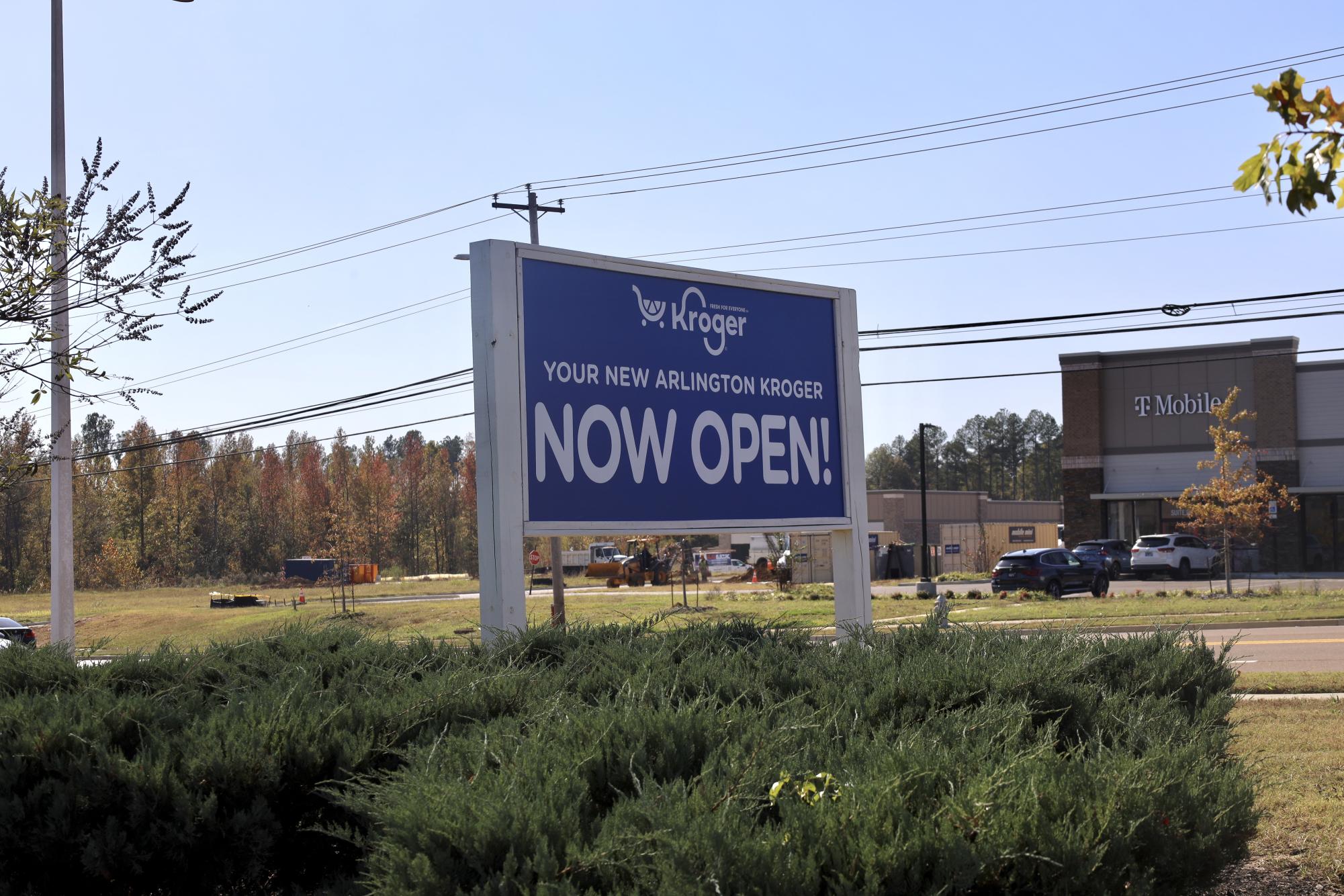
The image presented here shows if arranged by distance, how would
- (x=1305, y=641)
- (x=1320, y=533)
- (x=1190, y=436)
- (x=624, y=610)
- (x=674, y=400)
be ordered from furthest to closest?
(x=1190, y=436), (x=1320, y=533), (x=624, y=610), (x=1305, y=641), (x=674, y=400)

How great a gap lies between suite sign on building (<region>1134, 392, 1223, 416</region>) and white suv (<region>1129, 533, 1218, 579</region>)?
25.2 feet

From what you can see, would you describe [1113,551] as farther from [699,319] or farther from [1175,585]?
[699,319]

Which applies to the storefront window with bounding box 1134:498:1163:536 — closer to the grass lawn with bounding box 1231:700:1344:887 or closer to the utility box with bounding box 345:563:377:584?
the utility box with bounding box 345:563:377:584

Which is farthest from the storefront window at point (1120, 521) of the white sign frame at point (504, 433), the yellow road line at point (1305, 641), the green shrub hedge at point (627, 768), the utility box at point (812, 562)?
the green shrub hedge at point (627, 768)

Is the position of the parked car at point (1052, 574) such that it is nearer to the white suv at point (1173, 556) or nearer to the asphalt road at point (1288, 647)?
the white suv at point (1173, 556)

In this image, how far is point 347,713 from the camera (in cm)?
443

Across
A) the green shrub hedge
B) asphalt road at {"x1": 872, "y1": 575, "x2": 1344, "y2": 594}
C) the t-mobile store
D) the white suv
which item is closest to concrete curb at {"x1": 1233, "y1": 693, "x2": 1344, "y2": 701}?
the green shrub hedge

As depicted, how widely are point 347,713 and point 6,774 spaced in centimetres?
116

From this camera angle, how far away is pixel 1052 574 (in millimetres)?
32062

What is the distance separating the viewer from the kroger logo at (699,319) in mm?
8328

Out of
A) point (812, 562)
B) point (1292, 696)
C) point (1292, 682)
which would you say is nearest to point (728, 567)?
point (812, 562)

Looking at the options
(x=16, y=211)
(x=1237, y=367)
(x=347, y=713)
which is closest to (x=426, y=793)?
(x=347, y=713)

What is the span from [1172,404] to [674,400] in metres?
42.8

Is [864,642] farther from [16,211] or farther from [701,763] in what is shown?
[16,211]
